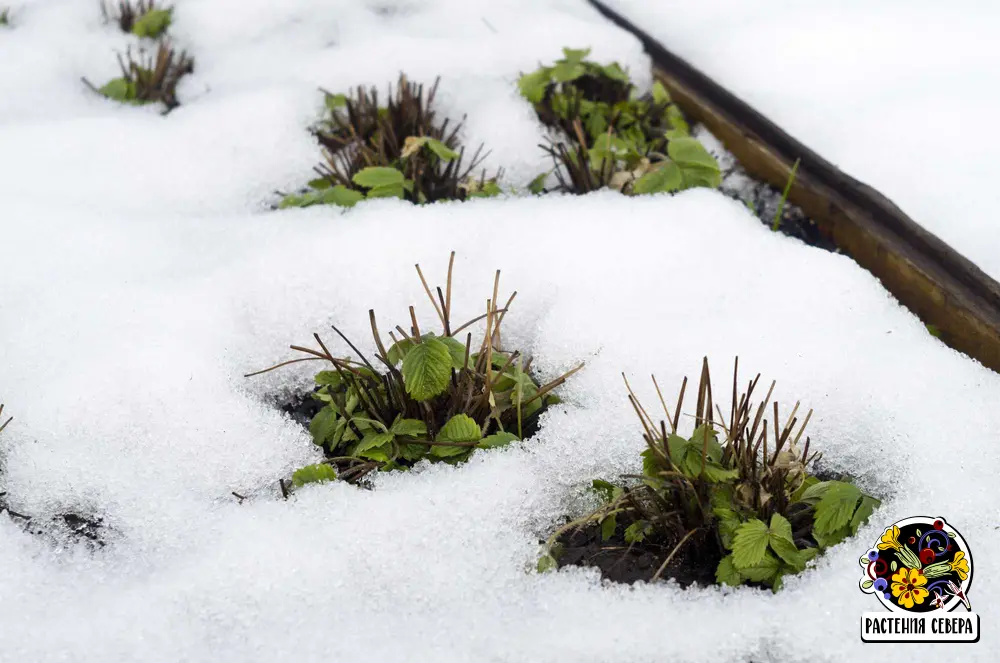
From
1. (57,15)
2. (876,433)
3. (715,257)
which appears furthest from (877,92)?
(57,15)

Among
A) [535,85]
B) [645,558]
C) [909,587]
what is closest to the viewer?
[909,587]

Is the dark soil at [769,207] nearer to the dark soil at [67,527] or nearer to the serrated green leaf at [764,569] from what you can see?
the serrated green leaf at [764,569]

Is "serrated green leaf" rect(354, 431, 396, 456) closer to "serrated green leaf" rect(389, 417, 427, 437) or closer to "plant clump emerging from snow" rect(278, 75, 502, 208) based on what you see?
"serrated green leaf" rect(389, 417, 427, 437)

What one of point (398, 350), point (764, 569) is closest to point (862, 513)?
point (764, 569)

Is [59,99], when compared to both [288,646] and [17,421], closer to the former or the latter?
[17,421]

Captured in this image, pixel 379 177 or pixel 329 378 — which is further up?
pixel 379 177

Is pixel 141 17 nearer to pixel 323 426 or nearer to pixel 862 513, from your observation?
pixel 323 426

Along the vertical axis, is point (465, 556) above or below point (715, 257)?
below

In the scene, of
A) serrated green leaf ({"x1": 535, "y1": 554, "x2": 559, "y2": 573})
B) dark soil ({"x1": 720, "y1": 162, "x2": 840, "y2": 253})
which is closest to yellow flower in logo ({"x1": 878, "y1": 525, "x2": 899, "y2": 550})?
serrated green leaf ({"x1": 535, "y1": 554, "x2": 559, "y2": 573})
